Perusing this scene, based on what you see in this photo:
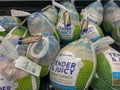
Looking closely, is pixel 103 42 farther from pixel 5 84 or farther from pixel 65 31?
pixel 5 84

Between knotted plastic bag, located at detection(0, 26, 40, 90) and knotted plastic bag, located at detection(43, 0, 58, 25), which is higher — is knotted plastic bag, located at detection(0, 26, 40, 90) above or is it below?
below

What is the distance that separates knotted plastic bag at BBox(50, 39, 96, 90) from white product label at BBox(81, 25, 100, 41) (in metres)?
0.16

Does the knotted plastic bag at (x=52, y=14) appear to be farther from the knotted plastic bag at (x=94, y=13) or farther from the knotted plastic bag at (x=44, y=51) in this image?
the knotted plastic bag at (x=44, y=51)

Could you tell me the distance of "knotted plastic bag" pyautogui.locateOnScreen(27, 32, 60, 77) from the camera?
2.66 feet

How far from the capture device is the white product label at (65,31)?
1026mm

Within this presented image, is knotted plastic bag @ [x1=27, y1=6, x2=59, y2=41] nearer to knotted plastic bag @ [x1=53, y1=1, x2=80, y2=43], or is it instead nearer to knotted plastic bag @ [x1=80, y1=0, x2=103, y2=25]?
knotted plastic bag @ [x1=53, y1=1, x2=80, y2=43]

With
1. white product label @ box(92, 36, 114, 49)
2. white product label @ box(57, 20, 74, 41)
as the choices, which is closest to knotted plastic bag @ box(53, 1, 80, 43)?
white product label @ box(57, 20, 74, 41)

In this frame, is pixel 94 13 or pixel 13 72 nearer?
pixel 13 72

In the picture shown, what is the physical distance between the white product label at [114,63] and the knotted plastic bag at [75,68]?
63 mm

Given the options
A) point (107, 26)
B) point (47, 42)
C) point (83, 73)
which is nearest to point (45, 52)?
point (47, 42)

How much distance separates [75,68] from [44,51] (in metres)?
0.12

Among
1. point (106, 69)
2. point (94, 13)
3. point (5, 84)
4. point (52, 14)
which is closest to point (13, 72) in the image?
point (5, 84)

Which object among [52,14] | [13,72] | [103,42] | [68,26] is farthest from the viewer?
[52,14]

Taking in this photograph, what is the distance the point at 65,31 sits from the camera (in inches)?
40.5
